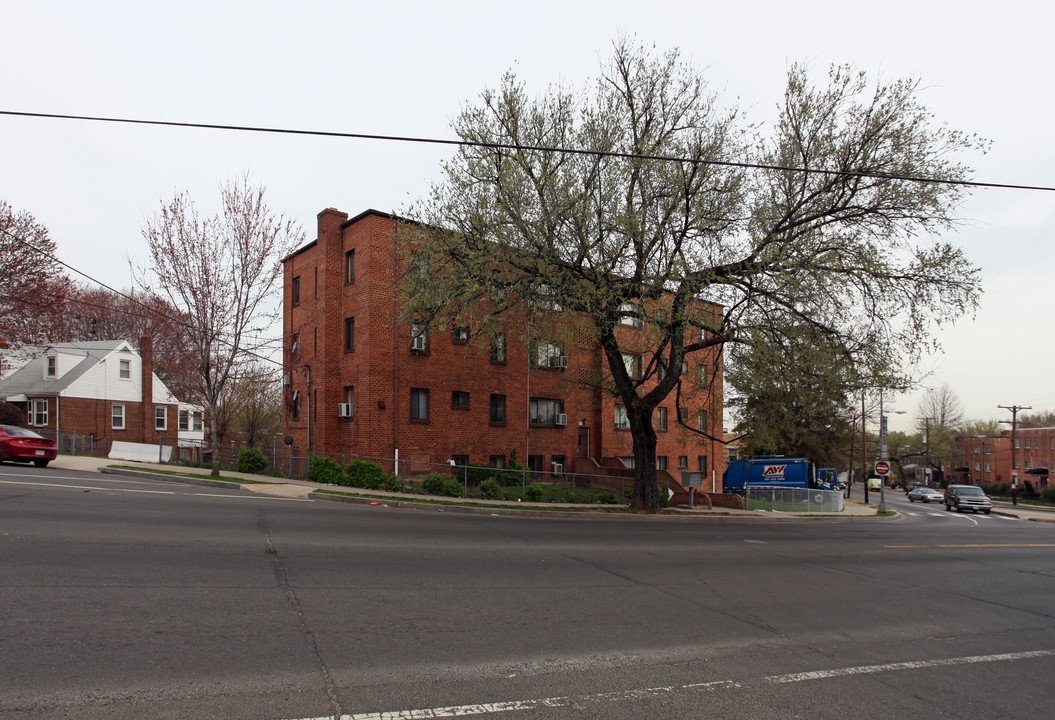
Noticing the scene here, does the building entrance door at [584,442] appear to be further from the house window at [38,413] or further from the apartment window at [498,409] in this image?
the house window at [38,413]

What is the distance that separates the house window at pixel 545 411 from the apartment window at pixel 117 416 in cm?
2850

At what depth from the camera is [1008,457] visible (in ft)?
275

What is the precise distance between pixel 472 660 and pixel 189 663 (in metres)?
2.11

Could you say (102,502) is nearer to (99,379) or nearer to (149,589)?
(149,589)

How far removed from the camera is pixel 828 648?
6488mm

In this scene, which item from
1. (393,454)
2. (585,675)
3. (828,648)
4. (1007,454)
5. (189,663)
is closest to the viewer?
(189,663)

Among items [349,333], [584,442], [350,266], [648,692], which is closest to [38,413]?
[349,333]

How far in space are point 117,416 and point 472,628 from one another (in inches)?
1716

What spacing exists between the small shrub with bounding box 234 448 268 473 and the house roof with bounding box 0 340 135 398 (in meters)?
21.7

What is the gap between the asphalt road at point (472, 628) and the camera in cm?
465

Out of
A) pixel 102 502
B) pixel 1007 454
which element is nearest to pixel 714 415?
pixel 102 502

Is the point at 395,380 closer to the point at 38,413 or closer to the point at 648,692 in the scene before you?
the point at 648,692

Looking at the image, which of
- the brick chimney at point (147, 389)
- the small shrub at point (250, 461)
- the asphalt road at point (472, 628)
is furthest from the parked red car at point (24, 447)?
the brick chimney at point (147, 389)

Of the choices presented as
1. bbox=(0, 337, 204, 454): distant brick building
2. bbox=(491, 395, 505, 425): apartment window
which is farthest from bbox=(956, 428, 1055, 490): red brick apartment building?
bbox=(0, 337, 204, 454): distant brick building
